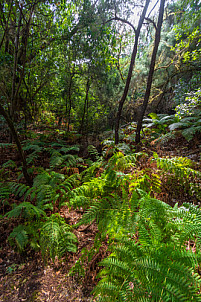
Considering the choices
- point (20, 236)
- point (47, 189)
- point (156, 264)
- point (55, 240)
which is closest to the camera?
point (156, 264)

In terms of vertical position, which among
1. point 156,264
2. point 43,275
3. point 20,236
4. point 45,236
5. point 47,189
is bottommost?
point 43,275

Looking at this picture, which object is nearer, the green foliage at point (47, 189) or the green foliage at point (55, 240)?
the green foliage at point (55, 240)

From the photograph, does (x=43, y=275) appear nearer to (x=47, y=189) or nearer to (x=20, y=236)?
(x=20, y=236)

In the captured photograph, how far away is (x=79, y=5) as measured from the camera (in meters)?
4.84

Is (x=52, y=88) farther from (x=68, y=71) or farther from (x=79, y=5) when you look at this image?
(x=79, y=5)

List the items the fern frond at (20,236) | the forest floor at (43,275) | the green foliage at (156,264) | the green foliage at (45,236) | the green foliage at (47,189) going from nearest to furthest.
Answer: the green foliage at (156,264), the forest floor at (43,275), the green foliage at (45,236), the fern frond at (20,236), the green foliage at (47,189)

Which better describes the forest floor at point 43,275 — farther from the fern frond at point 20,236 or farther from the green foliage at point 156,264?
the green foliage at point 156,264

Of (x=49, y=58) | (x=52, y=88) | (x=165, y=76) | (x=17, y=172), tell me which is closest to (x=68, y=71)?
(x=49, y=58)

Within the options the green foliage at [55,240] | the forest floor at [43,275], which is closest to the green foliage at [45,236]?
the green foliage at [55,240]

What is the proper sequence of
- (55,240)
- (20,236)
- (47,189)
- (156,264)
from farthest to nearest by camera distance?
(47,189)
(20,236)
(55,240)
(156,264)

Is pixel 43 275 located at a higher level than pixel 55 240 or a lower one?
lower

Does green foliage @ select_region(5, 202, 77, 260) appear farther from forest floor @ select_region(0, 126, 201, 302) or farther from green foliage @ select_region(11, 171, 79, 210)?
green foliage @ select_region(11, 171, 79, 210)

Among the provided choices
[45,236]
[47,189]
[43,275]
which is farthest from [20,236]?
[47,189]

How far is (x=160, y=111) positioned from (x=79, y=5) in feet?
21.2
